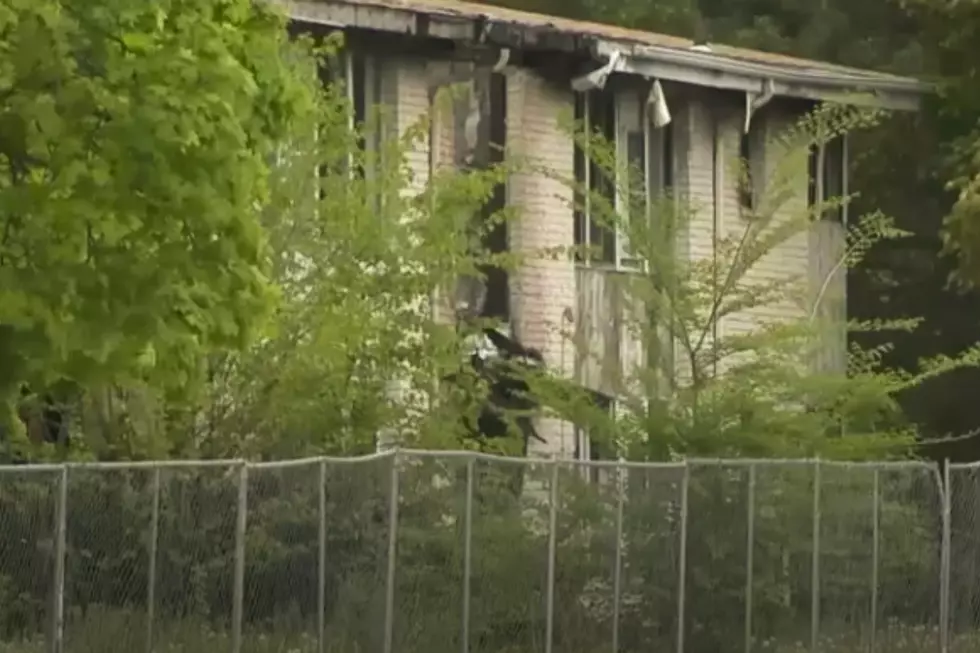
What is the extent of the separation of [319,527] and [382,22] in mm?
9257

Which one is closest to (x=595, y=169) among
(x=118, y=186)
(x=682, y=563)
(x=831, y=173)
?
(x=831, y=173)

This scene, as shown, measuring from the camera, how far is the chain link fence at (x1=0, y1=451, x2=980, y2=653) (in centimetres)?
1750

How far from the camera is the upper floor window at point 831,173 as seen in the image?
32125 mm

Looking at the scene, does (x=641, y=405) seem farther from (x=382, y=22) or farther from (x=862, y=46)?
(x=862, y=46)

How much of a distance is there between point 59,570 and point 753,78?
1537cm

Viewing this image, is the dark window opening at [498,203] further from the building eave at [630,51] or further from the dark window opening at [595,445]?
the dark window opening at [595,445]

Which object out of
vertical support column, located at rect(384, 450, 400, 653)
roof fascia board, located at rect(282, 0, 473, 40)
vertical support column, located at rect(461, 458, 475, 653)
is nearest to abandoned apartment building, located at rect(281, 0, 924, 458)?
roof fascia board, located at rect(282, 0, 473, 40)

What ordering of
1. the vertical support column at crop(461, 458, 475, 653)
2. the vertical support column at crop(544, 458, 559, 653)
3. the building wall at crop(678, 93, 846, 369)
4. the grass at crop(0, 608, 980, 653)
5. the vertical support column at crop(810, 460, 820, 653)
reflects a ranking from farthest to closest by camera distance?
the building wall at crop(678, 93, 846, 369), the vertical support column at crop(810, 460, 820, 653), the vertical support column at crop(544, 458, 559, 653), the vertical support column at crop(461, 458, 475, 653), the grass at crop(0, 608, 980, 653)

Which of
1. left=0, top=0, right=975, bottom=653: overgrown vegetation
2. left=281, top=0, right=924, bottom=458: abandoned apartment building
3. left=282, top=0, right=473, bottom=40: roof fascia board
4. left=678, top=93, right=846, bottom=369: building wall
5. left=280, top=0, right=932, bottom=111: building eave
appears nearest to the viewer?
left=0, top=0, right=975, bottom=653: overgrown vegetation

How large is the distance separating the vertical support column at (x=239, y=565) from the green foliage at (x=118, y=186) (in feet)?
6.52

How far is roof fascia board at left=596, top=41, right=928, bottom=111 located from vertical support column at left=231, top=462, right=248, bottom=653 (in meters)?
11.3

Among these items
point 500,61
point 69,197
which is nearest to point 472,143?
point 500,61

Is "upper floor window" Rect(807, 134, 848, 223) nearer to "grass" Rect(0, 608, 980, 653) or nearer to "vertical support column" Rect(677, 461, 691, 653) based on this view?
"vertical support column" Rect(677, 461, 691, 653)

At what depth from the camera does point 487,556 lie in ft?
65.1
